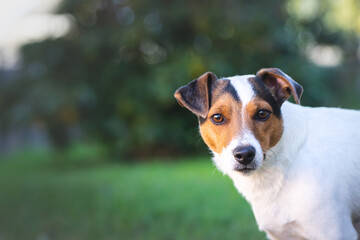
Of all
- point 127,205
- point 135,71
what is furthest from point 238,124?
point 135,71

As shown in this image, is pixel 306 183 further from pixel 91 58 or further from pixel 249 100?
pixel 91 58

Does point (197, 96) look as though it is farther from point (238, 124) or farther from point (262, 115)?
point (262, 115)

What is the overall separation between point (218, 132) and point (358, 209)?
1165mm

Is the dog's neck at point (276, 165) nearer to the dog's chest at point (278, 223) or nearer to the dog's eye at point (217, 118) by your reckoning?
the dog's chest at point (278, 223)

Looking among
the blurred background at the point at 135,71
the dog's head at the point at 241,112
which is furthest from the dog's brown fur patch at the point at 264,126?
the blurred background at the point at 135,71

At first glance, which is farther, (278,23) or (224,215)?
(278,23)

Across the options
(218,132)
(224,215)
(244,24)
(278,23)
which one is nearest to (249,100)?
(218,132)

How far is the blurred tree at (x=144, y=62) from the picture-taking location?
12516mm

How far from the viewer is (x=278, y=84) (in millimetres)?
3578

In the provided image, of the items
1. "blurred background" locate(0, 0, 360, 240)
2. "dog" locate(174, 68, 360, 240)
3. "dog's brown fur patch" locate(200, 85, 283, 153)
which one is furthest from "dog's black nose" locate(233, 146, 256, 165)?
"blurred background" locate(0, 0, 360, 240)

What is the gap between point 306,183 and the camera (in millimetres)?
3260

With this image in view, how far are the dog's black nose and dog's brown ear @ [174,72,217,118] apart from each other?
48 centimetres

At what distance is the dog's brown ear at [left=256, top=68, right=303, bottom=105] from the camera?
11.4 ft

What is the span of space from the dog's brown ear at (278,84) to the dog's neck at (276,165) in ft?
0.44
